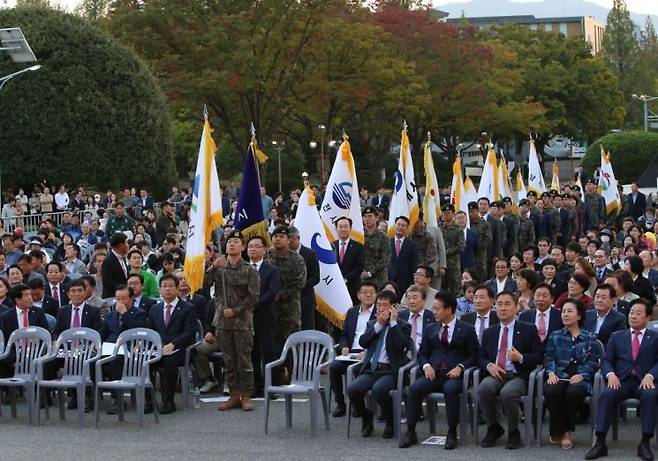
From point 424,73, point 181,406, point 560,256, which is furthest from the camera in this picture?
point 424,73

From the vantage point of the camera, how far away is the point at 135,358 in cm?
1230

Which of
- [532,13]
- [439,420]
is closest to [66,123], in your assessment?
[439,420]

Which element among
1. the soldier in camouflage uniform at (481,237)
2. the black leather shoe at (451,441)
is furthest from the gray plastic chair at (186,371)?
the soldier in camouflage uniform at (481,237)

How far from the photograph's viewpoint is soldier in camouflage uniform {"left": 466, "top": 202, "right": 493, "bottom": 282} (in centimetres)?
1966

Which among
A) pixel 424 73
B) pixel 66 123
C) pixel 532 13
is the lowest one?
pixel 66 123

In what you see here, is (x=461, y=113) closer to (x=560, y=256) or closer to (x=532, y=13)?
(x=560, y=256)

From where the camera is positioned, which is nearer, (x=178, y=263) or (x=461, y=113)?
(x=178, y=263)

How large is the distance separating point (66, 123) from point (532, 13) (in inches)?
4912

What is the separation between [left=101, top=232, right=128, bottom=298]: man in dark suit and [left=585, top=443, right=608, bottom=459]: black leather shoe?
7407 millimetres

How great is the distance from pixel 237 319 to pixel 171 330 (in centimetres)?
81

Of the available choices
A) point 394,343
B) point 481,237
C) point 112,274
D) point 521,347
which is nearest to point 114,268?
point 112,274

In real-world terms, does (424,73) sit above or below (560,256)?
above

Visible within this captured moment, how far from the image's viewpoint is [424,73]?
4947cm

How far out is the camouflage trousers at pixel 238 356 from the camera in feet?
41.0
